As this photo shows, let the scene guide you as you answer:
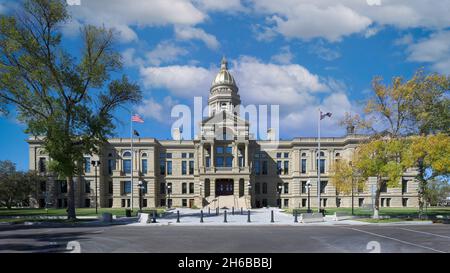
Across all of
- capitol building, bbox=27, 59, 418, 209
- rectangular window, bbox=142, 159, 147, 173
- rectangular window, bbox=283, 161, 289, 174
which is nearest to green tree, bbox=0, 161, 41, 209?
capitol building, bbox=27, 59, 418, 209

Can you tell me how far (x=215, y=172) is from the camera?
65.0 metres

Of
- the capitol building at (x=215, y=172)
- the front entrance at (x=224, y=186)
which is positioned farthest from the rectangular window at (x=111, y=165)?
the front entrance at (x=224, y=186)

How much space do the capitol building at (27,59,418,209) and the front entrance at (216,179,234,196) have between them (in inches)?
8.5

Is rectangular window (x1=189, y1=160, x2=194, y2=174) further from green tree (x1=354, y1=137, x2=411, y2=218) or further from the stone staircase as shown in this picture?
green tree (x1=354, y1=137, x2=411, y2=218)

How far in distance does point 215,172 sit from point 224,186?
5.38m

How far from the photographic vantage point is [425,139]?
96.9ft

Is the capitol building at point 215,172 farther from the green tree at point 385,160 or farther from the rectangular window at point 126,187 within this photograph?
the green tree at point 385,160

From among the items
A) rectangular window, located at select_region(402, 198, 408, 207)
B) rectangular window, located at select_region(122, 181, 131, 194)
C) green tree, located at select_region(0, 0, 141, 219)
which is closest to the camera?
green tree, located at select_region(0, 0, 141, 219)

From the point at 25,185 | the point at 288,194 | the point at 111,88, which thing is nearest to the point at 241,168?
the point at 288,194

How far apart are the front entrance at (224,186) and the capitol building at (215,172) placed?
0.22 m

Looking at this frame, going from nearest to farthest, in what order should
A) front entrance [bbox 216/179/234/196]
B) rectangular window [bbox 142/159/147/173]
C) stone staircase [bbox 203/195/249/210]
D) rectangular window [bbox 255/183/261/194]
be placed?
stone staircase [bbox 203/195/249/210], front entrance [bbox 216/179/234/196], rectangular window [bbox 142/159/147/173], rectangular window [bbox 255/183/261/194]

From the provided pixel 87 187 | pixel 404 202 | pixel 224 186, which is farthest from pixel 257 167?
pixel 87 187

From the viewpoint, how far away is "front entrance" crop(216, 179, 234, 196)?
68.2m
